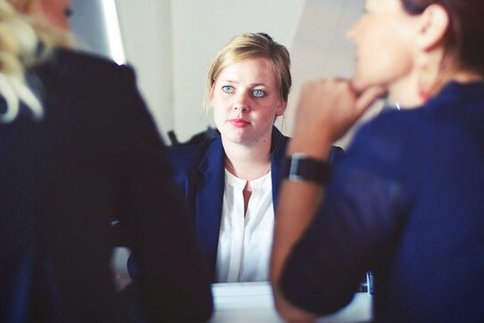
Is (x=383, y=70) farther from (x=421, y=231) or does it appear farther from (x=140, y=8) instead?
(x=140, y=8)

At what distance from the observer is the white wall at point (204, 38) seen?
0.67 meters

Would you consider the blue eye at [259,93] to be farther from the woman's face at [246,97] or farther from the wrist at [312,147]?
the wrist at [312,147]

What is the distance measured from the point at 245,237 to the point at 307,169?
259 mm

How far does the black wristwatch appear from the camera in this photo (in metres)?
0.47

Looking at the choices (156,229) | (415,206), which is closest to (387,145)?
(415,206)

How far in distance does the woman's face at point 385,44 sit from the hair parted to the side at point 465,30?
0.02 meters

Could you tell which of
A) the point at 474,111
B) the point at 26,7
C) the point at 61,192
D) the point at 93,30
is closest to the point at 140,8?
the point at 93,30

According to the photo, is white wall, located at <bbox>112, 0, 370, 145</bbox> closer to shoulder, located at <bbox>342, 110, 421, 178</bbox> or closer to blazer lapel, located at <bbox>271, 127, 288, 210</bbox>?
blazer lapel, located at <bbox>271, 127, 288, 210</bbox>

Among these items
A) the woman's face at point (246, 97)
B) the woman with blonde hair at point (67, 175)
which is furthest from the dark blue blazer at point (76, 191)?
the woman's face at point (246, 97)

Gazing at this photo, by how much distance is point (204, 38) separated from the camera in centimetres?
71

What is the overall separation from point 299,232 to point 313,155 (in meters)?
0.09

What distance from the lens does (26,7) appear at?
0.41 m

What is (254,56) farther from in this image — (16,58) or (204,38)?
(16,58)

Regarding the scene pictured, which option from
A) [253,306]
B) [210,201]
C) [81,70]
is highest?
[81,70]
